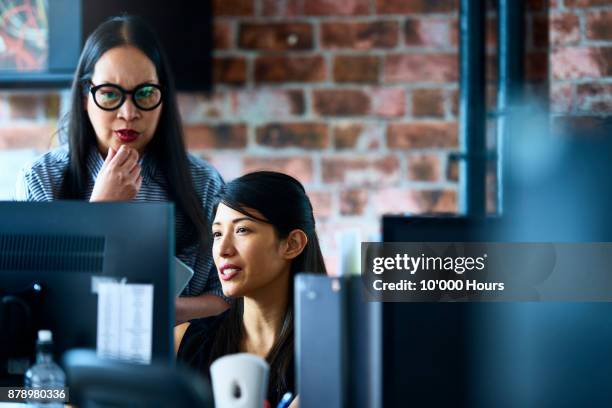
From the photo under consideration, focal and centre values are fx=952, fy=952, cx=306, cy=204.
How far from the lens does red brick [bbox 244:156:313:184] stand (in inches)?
109

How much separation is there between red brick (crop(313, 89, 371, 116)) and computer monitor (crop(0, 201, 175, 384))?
4.59 ft

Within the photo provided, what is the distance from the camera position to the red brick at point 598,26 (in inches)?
93.4

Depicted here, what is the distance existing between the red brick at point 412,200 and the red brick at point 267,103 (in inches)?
13.7

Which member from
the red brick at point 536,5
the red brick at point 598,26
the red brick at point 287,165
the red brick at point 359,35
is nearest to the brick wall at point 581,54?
the red brick at point 598,26

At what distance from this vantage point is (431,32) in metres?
2.72

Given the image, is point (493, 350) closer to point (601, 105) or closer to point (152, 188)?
point (152, 188)

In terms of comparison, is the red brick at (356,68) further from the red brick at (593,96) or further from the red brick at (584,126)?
the red brick at (584,126)

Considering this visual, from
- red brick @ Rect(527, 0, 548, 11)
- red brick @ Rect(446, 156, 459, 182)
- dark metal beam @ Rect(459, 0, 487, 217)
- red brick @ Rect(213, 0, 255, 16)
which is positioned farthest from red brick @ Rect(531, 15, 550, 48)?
red brick @ Rect(213, 0, 255, 16)

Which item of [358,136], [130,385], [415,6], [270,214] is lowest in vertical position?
[130,385]

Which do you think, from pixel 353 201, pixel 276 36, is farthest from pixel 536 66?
pixel 276 36

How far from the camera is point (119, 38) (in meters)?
2.10

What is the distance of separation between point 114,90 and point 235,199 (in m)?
0.46

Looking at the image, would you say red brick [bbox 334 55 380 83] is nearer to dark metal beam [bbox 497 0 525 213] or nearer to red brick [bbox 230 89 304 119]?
red brick [bbox 230 89 304 119]

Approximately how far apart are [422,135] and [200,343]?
1.17 metres
